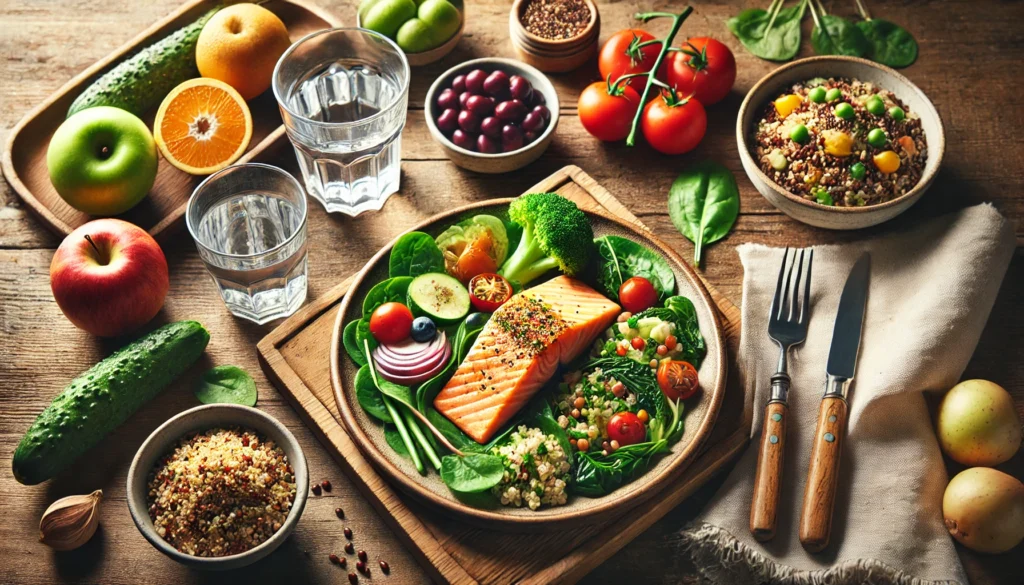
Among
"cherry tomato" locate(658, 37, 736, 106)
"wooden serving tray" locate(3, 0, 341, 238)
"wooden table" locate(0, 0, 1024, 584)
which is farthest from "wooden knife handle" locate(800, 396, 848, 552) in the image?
"wooden serving tray" locate(3, 0, 341, 238)

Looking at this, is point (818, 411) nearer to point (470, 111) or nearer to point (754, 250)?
point (754, 250)

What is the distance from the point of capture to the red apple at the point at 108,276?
2.80m

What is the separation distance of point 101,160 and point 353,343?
1.12 meters

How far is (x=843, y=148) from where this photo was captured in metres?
3.13

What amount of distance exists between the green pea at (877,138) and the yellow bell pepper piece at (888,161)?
0.14 ft

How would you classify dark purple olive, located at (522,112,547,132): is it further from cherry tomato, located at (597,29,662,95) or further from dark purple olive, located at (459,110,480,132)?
cherry tomato, located at (597,29,662,95)

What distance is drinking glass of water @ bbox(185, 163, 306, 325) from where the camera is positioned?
2811 mm

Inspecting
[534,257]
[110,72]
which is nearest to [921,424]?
[534,257]

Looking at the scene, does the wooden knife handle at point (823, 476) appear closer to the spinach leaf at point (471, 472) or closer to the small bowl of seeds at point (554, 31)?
the spinach leaf at point (471, 472)

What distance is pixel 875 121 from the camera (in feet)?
10.5

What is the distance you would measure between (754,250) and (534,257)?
30.2 inches

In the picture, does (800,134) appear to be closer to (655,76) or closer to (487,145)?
(655,76)

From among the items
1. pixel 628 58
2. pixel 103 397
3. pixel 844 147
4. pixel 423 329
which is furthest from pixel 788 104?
pixel 103 397

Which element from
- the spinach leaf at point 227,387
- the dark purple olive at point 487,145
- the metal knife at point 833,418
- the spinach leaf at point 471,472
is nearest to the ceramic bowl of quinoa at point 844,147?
the metal knife at point 833,418
